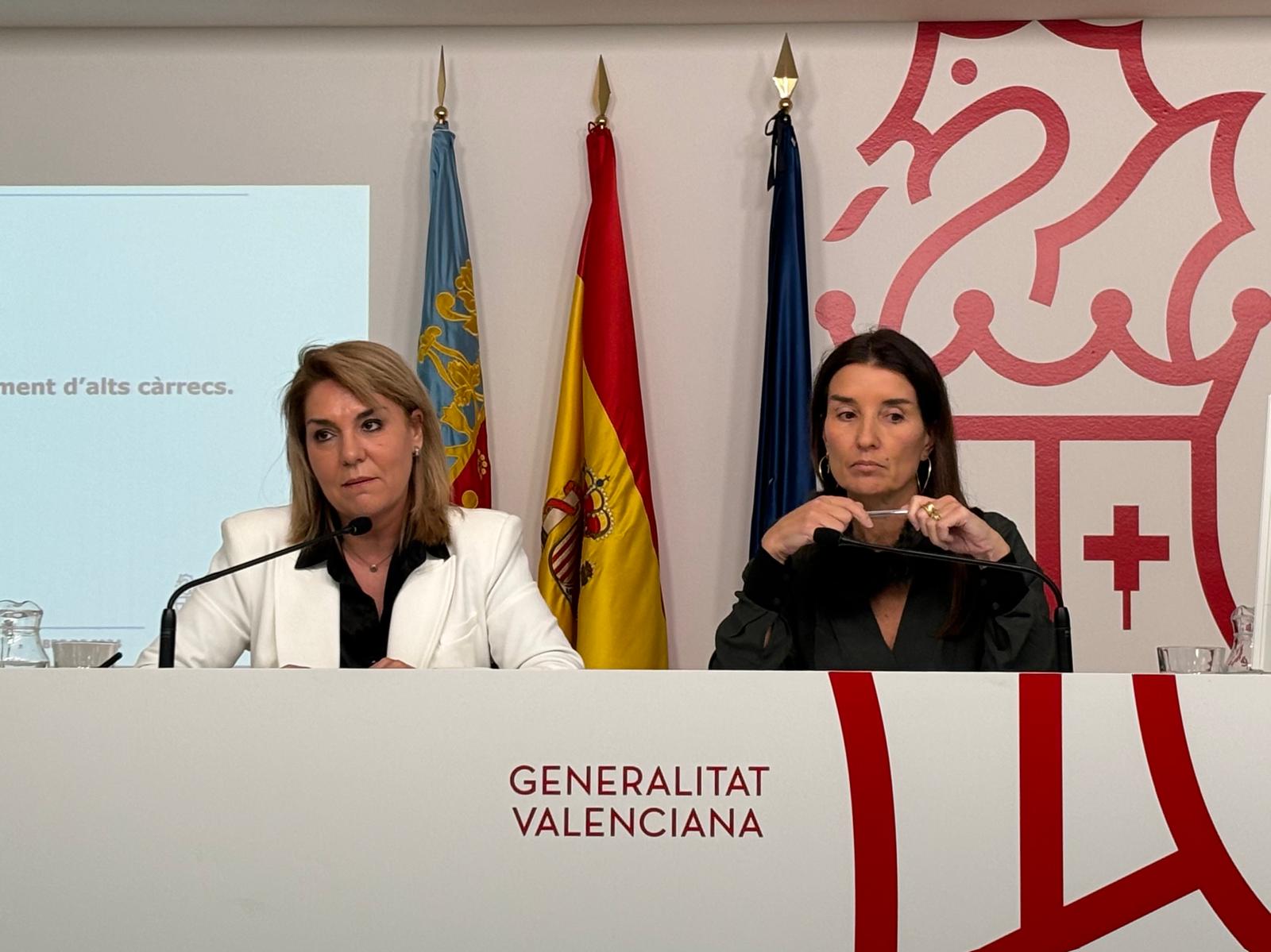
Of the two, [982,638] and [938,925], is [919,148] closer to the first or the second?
[982,638]

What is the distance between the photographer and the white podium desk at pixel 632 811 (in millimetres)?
1486

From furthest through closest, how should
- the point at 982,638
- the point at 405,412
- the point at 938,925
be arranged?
the point at 405,412
the point at 982,638
the point at 938,925

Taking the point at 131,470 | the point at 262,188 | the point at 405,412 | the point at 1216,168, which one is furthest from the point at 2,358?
the point at 1216,168

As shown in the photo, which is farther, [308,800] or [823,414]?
[823,414]

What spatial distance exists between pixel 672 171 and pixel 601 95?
0.89 ft

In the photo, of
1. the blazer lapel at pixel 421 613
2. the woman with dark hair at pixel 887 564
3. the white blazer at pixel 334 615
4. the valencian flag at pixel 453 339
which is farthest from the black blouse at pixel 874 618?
the valencian flag at pixel 453 339

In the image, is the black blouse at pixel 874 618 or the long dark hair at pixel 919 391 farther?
the long dark hair at pixel 919 391

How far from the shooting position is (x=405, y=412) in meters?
2.43

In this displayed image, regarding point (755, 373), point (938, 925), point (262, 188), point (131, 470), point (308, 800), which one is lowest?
point (938, 925)

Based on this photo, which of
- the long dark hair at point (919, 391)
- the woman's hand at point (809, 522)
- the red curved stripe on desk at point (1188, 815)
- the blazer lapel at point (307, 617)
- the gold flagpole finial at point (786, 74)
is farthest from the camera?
the gold flagpole finial at point (786, 74)

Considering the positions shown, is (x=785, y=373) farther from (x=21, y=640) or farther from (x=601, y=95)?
(x=21, y=640)

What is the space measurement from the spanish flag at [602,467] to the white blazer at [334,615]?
1155 millimetres

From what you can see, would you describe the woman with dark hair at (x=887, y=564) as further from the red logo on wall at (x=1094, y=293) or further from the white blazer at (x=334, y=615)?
the red logo on wall at (x=1094, y=293)

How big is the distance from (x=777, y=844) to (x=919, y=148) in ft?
8.48
